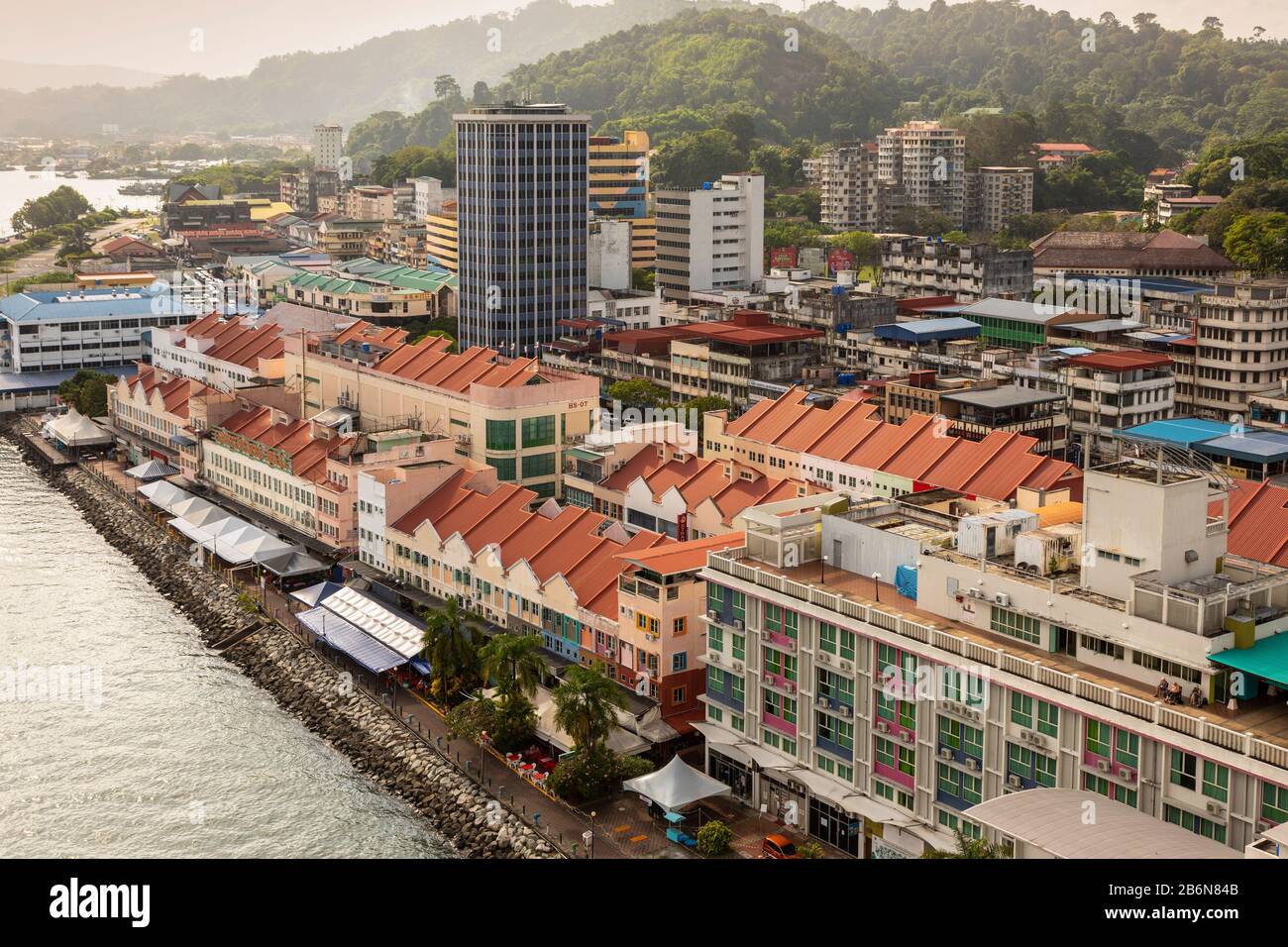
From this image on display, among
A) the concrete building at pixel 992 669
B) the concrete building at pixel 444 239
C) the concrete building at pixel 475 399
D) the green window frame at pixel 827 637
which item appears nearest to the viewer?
the concrete building at pixel 992 669

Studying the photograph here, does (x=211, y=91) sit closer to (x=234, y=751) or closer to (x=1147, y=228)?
(x=1147, y=228)

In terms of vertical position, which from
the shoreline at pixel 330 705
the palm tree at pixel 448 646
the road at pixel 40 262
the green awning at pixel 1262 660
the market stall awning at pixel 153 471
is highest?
the road at pixel 40 262

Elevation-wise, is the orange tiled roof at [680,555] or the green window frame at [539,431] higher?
the green window frame at [539,431]

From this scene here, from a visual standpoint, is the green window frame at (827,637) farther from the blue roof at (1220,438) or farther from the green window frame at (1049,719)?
the blue roof at (1220,438)

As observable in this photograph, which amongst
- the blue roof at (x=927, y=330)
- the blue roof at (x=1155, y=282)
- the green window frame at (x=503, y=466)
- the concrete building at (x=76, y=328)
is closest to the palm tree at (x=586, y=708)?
the green window frame at (x=503, y=466)

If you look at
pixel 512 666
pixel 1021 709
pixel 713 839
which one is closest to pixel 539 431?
pixel 512 666

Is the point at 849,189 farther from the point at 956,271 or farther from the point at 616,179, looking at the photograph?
the point at 956,271

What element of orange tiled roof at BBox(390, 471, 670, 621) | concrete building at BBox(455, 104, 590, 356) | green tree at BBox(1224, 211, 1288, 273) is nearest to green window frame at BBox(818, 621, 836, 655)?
orange tiled roof at BBox(390, 471, 670, 621)
